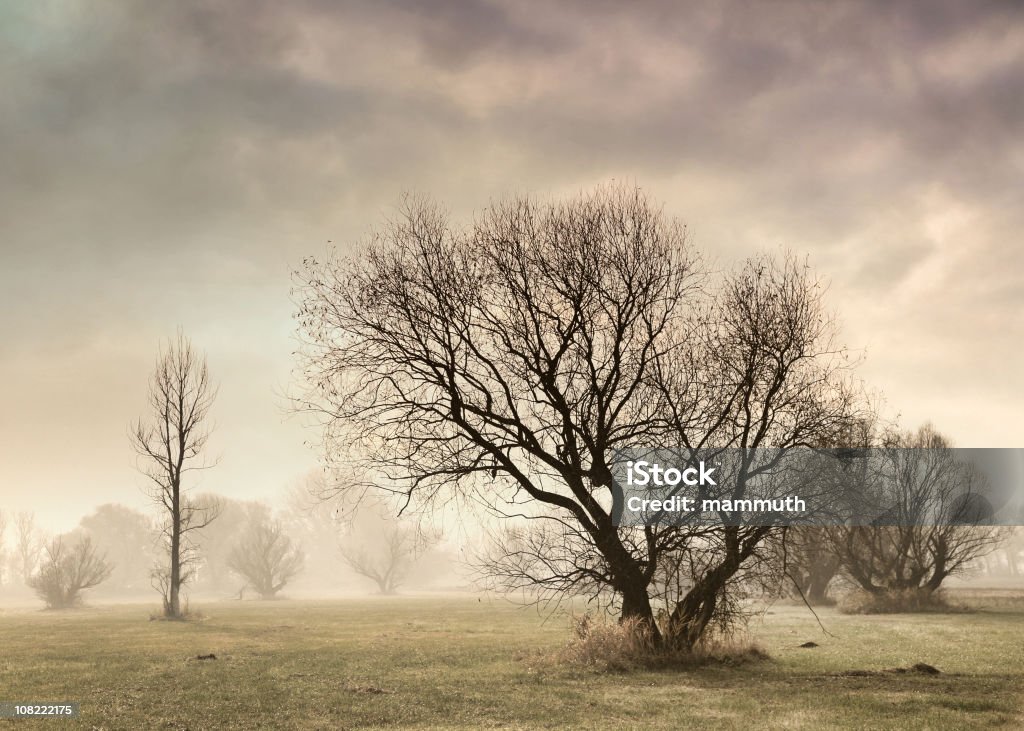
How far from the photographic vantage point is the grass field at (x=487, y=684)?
11641 millimetres

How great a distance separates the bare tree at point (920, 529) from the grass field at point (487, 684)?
1302 centimetres

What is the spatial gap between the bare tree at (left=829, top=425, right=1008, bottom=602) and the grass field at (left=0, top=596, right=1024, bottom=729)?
13023 mm

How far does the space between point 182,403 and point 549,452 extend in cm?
2844

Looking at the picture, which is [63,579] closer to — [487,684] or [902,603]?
[487,684]

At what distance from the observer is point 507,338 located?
19.6 m

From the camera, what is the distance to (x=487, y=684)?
50.2 ft

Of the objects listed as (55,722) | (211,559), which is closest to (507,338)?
(55,722)

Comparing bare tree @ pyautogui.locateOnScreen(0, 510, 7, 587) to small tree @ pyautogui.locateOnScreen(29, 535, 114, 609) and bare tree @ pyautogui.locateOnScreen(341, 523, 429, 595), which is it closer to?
bare tree @ pyautogui.locateOnScreen(341, 523, 429, 595)

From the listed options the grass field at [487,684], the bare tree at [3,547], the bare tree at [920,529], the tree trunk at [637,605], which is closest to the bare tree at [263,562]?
the grass field at [487,684]

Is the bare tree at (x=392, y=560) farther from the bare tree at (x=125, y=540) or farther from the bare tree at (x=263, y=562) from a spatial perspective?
the bare tree at (x=125, y=540)

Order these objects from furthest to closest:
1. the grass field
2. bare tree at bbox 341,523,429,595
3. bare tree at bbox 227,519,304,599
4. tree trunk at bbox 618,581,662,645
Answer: bare tree at bbox 341,523,429,595, bare tree at bbox 227,519,304,599, tree trunk at bbox 618,581,662,645, the grass field

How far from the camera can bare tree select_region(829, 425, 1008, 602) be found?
128ft

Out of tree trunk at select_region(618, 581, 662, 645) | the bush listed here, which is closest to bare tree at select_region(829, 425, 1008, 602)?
the bush

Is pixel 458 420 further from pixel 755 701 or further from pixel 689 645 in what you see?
pixel 755 701
